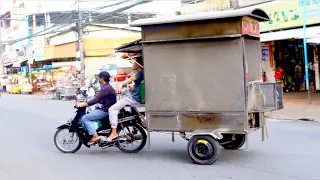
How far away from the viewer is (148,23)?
7.34 meters

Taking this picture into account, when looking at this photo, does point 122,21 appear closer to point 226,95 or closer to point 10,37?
point 10,37

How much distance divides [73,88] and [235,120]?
21.2 m

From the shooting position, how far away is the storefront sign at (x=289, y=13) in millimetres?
17125

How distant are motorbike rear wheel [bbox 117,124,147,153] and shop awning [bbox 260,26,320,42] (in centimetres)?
947

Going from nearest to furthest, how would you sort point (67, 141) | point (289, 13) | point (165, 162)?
point (165, 162) → point (67, 141) → point (289, 13)

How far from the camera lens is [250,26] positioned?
7336 millimetres

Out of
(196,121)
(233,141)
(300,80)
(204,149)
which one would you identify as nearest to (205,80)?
(196,121)

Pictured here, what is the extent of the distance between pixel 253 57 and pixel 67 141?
13.1ft

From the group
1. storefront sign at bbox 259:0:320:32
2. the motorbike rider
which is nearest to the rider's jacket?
the motorbike rider

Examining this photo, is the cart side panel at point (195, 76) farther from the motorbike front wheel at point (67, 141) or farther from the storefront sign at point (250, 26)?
the motorbike front wheel at point (67, 141)

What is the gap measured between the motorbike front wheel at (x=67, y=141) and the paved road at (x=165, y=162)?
139 mm

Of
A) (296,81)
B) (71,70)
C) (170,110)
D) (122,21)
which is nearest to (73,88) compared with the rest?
(71,70)

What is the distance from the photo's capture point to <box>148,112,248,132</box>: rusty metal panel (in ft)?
23.2

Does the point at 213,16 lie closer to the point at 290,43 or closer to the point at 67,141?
the point at 67,141
